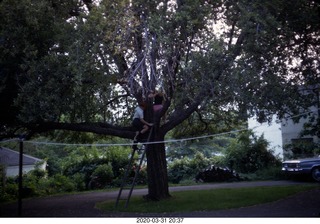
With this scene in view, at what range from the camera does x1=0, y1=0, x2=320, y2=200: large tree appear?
27.9 ft

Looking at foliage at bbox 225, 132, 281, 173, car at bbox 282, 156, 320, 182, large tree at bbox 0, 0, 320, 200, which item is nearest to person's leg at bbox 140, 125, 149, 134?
large tree at bbox 0, 0, 320, 200

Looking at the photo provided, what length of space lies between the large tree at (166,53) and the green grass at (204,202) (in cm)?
253

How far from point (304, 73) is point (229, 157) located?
36.0 feet

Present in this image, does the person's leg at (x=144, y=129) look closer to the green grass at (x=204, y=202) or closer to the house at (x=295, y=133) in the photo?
the green grass at (x=204, y=202)

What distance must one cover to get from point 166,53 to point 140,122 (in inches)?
92.6

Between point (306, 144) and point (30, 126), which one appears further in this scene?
point (306, 144)

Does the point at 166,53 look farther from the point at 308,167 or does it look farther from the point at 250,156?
the point at 250,156

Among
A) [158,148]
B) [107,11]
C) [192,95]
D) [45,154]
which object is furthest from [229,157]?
[45,154]

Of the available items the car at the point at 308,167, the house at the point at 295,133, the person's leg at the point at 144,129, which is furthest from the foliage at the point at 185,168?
the person's leg at the point at 144,129

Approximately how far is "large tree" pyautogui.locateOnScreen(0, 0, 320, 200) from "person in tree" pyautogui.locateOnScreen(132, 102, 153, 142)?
73cm

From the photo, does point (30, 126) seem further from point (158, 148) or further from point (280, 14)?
point (280, 14)

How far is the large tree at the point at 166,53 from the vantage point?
8.52 metres

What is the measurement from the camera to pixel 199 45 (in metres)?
9.12

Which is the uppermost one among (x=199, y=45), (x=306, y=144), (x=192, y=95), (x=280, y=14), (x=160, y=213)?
(x=280, y=14)
